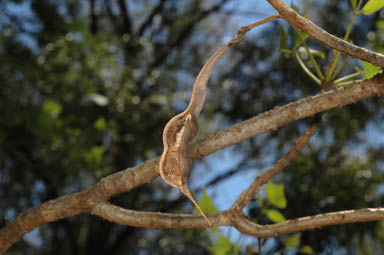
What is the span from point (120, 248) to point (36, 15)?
0.66 meters

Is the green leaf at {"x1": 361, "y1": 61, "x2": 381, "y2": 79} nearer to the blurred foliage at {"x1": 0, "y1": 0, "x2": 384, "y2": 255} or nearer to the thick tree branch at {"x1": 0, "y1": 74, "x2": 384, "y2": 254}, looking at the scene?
the thick tree branch at {"x1": 0, "y1": 74, "x2": 384, "y2": 254}

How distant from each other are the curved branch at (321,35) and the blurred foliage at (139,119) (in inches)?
20.4

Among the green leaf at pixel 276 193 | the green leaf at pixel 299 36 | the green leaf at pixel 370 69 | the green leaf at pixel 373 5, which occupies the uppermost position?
the green leaf at pixel 299 36

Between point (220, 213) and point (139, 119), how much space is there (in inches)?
27.5

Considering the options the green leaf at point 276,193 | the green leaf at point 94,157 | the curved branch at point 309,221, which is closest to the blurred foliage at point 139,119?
the green leaf at point 94,157

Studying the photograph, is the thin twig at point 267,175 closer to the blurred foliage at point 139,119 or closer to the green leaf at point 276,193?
the green leaf at point 276,193

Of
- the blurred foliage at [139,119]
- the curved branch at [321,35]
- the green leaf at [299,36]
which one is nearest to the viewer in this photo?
the curved branch at [321,35]

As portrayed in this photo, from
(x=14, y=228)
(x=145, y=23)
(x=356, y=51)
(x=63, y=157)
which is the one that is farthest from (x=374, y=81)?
(x=145, y=23)

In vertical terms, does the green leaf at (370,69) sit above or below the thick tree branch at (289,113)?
below

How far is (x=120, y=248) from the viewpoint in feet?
4.33

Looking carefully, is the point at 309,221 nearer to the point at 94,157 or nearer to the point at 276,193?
the point at 276,193

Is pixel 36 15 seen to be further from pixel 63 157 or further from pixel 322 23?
pixel 322 23

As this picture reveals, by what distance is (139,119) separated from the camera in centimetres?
107

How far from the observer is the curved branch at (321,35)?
0.29m
